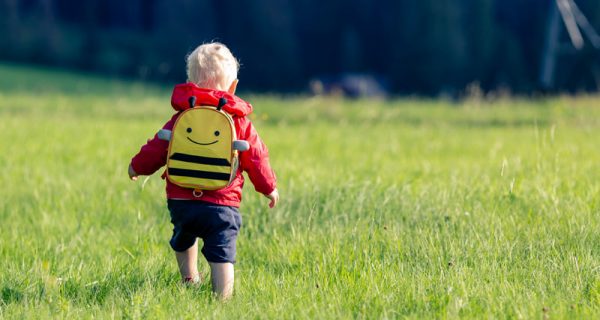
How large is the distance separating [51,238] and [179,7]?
48.1 m

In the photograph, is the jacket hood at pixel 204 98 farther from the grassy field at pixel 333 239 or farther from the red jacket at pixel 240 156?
the grassy field at pixel 333 239

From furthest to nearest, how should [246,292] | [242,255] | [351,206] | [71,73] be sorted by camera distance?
[71,73] → [351,206] → [242,255] → [246,292]

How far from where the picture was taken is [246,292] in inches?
141

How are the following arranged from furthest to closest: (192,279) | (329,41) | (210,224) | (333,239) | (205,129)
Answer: (329,41) < (333,239) < (192,279) < (210,224) < (205,129)

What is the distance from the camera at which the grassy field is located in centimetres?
334

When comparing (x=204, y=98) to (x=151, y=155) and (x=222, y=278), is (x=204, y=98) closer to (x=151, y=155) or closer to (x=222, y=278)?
(x=151, y=155)

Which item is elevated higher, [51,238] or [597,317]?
[597,317]

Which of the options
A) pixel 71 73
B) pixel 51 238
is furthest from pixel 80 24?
pixel 51 238

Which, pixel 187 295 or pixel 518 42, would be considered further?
pixel 518 42

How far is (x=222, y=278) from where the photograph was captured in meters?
3.55

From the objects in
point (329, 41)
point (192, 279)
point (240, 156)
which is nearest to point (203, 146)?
point (240, 156)

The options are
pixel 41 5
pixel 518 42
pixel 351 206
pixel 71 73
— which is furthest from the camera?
pixel 41 5

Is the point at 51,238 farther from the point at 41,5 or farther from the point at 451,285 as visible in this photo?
the point at 41,5

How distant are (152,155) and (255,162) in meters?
0.47
